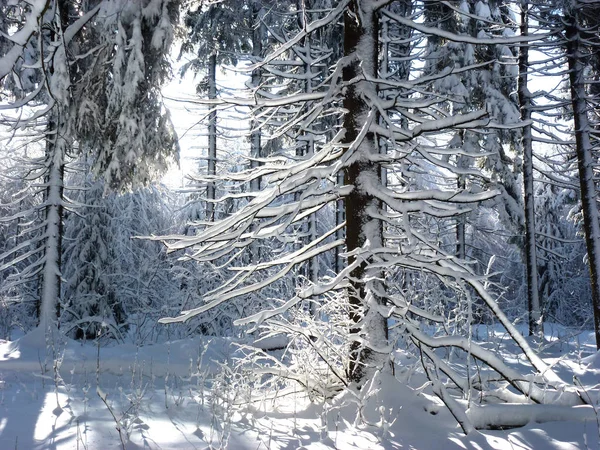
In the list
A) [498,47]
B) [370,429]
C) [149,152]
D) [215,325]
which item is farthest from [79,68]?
[498,47]

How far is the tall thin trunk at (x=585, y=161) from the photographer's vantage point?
11359 mm

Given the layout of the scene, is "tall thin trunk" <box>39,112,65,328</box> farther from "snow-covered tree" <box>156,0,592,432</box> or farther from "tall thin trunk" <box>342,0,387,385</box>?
"tall thin trunk" <box>342,0,387,385</box>

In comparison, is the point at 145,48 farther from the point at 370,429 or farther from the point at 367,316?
the point at 370,429

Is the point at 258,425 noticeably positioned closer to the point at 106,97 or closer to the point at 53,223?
the point at 53,223

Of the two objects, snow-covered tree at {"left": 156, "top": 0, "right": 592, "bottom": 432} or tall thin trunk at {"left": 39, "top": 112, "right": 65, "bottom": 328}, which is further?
tall thin trunk at {"left": 39, "top": 112, "right": 65, "bottom": 328}

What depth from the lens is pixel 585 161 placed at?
38.1 ft

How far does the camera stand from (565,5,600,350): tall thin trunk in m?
11.4

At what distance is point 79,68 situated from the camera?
10703 mm

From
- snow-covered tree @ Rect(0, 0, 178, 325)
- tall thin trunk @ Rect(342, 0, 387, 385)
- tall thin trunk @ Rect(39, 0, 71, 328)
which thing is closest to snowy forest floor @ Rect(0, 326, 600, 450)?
tall thin trunk @ Rect(342, 0, 387, 385)

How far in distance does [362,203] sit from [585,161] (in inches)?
367

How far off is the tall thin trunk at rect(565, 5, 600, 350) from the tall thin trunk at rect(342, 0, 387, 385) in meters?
8.86

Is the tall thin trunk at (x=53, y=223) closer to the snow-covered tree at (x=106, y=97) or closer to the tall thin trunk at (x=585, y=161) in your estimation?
the snow-covered tree at (x=106, y=97)

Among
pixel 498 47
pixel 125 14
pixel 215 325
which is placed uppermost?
pixel 498 47

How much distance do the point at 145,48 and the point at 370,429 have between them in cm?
907
